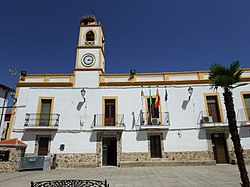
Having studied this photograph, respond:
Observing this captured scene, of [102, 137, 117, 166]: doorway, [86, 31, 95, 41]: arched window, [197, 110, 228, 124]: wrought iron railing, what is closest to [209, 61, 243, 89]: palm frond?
[197, 110, 228, 124]: wrought iron railing

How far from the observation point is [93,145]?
458 inches

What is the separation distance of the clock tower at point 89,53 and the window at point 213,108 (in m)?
8.53

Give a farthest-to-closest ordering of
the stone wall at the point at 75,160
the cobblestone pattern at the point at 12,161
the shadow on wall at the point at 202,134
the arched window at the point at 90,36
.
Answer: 1. the arched window at the point at 90,36
2. the shadow on wall at the point at 202,134
3. the stone wall at the point at 75,160
4. the cobblestone pattern at the point at 12,161

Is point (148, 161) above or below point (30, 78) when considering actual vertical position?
below

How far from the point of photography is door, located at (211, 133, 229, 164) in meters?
11.5

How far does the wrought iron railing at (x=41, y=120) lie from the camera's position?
1188 centimetres

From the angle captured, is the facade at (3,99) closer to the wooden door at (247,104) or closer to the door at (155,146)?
the door at (155,146)

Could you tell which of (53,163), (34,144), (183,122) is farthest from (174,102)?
(34,144)

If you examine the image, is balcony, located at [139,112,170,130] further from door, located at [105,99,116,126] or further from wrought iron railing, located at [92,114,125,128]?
door, located at [105,99,116,126]

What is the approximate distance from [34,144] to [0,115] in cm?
443

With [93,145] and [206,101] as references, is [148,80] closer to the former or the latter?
[206,101]

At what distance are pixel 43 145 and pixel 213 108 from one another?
40.9 feet

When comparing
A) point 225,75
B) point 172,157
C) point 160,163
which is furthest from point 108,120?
point 225,75

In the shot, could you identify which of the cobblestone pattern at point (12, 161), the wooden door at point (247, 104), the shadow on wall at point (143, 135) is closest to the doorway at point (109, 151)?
the shadow on wall at point (143, 135)
